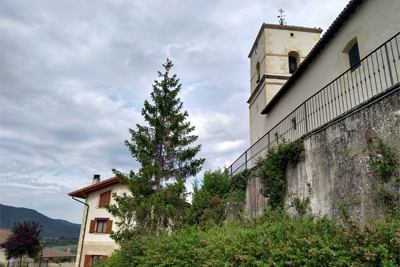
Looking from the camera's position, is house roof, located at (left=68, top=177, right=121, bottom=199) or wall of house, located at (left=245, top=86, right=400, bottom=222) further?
house roof, located at (left=68, top=177, right=121, bottom=199)

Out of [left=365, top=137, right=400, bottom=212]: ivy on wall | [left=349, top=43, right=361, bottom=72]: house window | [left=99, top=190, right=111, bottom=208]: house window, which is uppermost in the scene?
[left=349, top=43, right=361, bottom=72]: house window

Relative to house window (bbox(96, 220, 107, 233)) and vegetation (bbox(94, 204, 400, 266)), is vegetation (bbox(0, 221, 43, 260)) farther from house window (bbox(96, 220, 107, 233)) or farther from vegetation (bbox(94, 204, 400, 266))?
vegetation (bbox(94, 204, 400, 266))

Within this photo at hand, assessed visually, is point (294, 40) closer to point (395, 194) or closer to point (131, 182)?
point (131, 182)

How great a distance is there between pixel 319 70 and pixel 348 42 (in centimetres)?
230

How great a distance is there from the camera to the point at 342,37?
11.4m

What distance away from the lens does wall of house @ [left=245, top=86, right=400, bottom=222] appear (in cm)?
579

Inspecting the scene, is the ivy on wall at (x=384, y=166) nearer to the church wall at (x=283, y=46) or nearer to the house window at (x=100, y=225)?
the church wall at (x=283, y=46)

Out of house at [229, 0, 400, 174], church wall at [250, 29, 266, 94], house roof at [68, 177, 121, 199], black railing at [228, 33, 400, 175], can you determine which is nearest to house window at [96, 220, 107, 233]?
house roof at [68, 177, 121, 199]

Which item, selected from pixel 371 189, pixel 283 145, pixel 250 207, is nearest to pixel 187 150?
pixel 250 207

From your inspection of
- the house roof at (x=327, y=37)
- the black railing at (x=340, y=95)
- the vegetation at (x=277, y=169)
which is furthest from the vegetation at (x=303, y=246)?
the house roof at (x=327, y=37)

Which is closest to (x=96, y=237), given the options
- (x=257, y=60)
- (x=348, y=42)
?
(x=257, y=60)

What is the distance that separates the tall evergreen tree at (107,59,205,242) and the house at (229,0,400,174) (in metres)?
3.42

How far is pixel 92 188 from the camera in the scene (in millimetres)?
25656

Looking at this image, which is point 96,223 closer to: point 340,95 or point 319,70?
point 319,70
